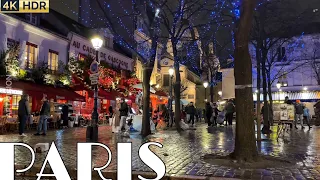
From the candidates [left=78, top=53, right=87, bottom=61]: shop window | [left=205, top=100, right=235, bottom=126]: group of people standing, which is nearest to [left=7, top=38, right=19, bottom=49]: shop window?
[left=78, top=53, right=87, bottom=61]: shop window

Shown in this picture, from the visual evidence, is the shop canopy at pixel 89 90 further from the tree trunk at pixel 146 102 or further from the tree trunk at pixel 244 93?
the tree trunk at pixel 244 93

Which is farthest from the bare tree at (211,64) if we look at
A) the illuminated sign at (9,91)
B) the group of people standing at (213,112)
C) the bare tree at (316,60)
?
the illuminated sign at (9,91)

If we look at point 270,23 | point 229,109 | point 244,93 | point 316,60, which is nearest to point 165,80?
point 316,60

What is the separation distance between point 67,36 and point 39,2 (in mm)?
3279

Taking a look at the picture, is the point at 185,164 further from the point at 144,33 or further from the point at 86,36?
the point at 144,33

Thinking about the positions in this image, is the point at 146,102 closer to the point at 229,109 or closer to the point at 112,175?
the point at 112,175

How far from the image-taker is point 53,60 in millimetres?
25844

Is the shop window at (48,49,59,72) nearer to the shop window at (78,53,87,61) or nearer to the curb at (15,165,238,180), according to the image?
the shop window at (78,53,87,61)

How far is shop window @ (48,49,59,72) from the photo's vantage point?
25.3 meters

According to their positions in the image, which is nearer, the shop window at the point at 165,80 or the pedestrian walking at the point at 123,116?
the pedestrian walking at the point at 123,116

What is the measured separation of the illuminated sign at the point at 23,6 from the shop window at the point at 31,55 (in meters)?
2.18

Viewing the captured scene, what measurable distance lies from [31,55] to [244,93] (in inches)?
727

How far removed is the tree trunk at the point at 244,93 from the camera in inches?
325

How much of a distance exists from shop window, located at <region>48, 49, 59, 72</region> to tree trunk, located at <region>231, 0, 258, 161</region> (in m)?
18.8
